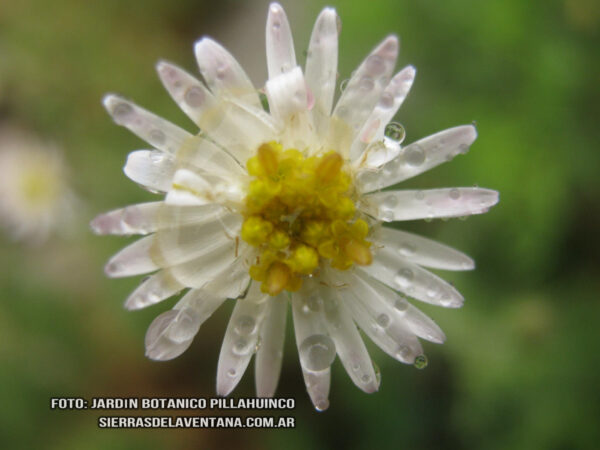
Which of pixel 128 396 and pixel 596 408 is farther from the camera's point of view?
pixel 128 396

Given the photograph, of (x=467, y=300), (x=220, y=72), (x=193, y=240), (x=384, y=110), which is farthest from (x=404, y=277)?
(x=467, y=300)

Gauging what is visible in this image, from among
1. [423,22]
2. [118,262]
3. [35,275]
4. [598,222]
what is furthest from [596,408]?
[35,275]

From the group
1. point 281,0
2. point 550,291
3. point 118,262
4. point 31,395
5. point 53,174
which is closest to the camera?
point 118,262

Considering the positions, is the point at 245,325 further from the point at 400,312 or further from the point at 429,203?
the point at 429,203

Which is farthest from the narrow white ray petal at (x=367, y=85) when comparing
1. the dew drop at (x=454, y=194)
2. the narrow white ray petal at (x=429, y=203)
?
the dew drop at (x=454, y=194)

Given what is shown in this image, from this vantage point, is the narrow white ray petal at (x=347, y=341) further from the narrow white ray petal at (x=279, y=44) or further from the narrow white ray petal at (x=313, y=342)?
the narrow white ray petal at (x=279, y=44)

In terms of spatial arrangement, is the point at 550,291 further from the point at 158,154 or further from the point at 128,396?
the point at 128,396
